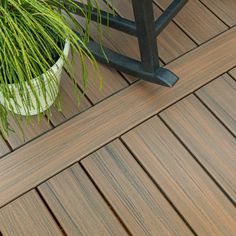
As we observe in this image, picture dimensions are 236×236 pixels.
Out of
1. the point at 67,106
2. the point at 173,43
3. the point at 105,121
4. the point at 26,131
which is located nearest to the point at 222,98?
the point at 173,43

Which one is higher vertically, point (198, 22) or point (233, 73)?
point (198, 22)

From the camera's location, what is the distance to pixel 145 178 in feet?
3.91

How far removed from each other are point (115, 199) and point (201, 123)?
0.36m

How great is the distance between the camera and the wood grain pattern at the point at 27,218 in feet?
3.69

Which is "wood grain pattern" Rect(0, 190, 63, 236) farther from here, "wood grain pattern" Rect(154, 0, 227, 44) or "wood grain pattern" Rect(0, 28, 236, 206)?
"wood grain pattern" Rect(154, 0, 227, 44)

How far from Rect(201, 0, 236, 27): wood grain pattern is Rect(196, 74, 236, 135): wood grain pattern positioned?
9.8 inches

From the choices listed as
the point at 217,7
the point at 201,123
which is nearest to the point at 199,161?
the point at 201,123

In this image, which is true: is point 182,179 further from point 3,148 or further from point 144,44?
point 3,148

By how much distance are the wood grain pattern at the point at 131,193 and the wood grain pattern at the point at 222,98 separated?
0.31 m

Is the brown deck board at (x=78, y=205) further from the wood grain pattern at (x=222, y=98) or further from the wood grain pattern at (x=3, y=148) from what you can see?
the wood grain pattern at (x=222, y=98)

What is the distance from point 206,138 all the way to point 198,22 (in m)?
0.47

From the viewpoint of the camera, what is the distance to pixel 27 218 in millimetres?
1145

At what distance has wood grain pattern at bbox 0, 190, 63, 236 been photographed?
112 cm

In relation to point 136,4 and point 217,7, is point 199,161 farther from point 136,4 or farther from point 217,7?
point 217,7
